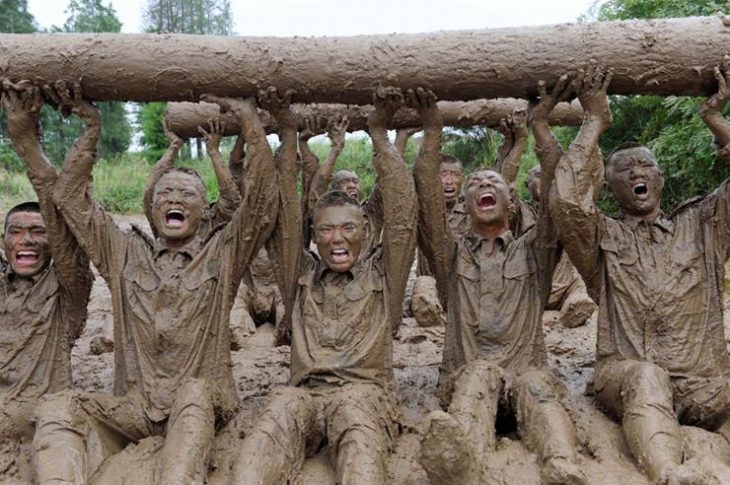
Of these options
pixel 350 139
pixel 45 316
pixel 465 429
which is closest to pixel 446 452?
pixel 465 429

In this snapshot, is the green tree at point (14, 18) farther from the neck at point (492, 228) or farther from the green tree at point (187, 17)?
the neck at point (492, 228)

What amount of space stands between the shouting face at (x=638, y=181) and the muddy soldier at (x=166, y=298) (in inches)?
88.4

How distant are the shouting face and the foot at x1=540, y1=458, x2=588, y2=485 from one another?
1872 millimetres

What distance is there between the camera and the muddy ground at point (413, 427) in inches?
172

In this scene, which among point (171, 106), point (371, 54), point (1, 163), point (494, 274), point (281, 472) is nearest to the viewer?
point (281, 472)

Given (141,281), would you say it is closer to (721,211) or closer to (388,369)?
(388,369)

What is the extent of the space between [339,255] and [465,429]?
1.41m

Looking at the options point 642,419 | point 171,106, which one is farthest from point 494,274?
point 171,106

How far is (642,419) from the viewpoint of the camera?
4.33 m

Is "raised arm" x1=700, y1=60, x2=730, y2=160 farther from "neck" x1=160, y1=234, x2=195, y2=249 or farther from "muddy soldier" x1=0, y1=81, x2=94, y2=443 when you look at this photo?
"muddy soldier" x1=0, y1=81, x2=94, y2=443

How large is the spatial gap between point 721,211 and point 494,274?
1452 millimetres

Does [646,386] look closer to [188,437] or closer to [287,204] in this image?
[287,204]

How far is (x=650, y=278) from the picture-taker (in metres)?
4.96

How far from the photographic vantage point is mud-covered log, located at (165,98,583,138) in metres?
6.96
